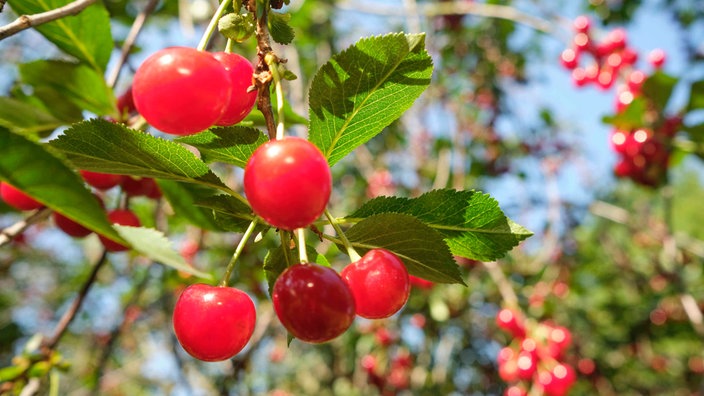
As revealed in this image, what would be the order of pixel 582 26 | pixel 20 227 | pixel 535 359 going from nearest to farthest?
pixel 20 227 → pixel 535 359 → pixel 582 26

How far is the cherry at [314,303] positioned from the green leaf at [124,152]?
0.81 ft

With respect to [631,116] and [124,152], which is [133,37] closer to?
[124,152]

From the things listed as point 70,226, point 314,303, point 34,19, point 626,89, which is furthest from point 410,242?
point 626,89

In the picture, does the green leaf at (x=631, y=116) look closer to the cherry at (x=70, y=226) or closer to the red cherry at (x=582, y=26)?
the red cherry at (x=582, y=26)

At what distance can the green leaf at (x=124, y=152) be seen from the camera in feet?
2.76

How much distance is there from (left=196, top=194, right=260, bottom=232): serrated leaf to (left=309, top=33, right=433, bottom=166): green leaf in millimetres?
167

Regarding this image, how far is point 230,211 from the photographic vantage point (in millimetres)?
948

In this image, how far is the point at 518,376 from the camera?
3.47 metres

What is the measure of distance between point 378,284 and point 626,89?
11.0 ft

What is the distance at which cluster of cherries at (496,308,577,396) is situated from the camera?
327cm

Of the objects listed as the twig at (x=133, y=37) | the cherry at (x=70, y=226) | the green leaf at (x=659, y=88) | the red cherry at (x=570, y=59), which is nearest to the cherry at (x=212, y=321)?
the cherry at (x=70, y=226)

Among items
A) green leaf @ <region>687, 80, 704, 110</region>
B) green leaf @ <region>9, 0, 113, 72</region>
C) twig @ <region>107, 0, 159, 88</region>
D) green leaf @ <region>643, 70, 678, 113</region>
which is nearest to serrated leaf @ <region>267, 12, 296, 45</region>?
green leaf @ <region>9, 0, 113, 72</region>

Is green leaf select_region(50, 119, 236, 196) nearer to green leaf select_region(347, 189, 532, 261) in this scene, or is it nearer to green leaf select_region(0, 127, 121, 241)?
green leaf select_region(0, 127, 121, 241)

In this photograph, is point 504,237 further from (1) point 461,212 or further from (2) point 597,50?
(2) point 597,50
